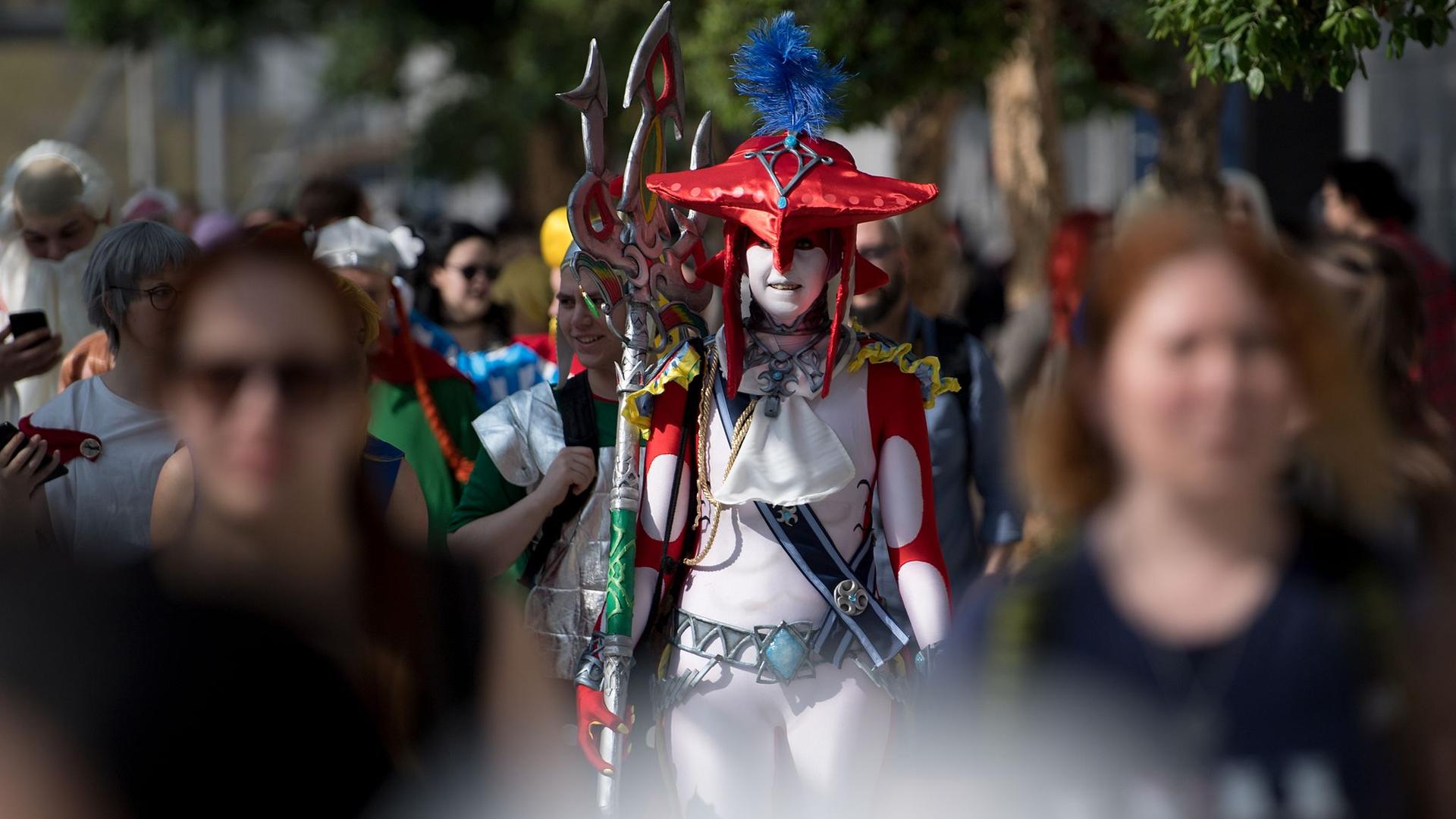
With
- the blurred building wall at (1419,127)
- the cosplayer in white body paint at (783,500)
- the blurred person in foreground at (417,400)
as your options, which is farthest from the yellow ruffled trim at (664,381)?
the blurred building wall at (1419,127)

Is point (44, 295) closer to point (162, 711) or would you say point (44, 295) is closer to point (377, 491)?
point (377, 491)

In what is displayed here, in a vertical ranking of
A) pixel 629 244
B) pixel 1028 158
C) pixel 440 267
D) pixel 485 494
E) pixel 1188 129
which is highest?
pixel 1188 129

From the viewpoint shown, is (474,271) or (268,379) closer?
(268,379)

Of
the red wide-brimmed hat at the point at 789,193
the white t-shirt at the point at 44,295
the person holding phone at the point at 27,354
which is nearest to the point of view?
the red wide-brimmed hat at the point at 789,193

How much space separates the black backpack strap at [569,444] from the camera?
155 inches

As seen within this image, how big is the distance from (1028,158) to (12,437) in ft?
27.3

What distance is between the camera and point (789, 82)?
3625 millimetres

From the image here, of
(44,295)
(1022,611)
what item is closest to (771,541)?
(1022,611)

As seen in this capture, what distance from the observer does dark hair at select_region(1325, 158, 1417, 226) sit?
699 centimetres

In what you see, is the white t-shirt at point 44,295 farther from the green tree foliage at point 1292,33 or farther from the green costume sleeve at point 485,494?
the green tree foliage at point 1292,33

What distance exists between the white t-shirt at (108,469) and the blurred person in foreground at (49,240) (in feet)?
4.66

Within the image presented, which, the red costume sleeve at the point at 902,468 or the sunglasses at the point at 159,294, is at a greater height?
the sunglasses at the point at 159,294

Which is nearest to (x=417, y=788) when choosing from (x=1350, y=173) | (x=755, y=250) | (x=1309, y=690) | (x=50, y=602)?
(x=50, y=602)

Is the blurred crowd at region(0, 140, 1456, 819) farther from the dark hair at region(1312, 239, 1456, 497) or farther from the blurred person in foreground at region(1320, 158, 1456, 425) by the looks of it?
the blurred person in foreground at region(1320, 158, 1456, 425)
